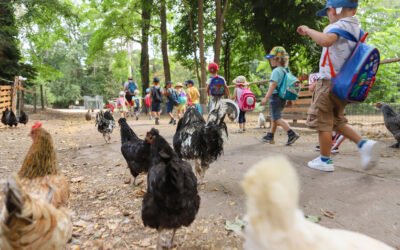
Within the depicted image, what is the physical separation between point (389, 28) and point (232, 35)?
11.6m

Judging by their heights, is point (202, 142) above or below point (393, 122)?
below

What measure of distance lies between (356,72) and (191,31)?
1802 cm

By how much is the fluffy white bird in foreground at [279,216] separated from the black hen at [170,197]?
5.29ft

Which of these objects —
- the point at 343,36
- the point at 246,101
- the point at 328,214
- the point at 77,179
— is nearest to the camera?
the point at 328,214

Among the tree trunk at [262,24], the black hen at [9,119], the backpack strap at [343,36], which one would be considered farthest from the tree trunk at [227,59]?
the backpack strap at [343,36]

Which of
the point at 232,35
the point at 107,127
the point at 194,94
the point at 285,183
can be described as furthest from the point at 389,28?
the point at 285,183

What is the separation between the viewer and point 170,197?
2793 millimetres

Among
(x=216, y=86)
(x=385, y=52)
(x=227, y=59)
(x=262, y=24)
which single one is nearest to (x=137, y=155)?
(x=216, y=86)

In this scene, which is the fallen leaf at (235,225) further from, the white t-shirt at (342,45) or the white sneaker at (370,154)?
the white t-shirt at (342,45)

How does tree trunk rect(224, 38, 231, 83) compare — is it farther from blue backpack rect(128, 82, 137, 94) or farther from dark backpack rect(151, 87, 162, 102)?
dark backpack rect(151, 87, 162, 102)

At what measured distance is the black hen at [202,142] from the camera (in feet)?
15.0

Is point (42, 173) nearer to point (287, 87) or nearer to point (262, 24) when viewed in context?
point (287, 87)

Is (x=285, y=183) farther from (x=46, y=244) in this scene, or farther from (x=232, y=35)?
(x=232, y=35)

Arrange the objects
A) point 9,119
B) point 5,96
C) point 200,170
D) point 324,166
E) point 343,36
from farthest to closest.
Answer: point 5,96 < point 9,119 < point 200,170 < point 324,166 < point 343,36
